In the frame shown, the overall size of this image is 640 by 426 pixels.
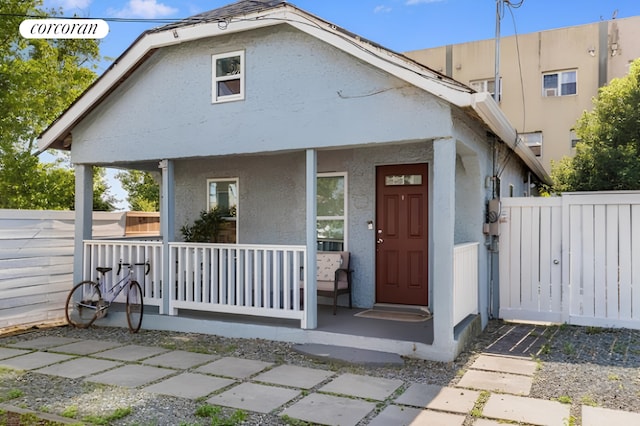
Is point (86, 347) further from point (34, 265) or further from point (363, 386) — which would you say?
point (363, 386)

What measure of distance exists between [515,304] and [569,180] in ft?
18.4

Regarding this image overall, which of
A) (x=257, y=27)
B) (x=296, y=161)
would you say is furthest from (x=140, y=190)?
(x=257, y=27)

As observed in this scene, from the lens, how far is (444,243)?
5867mm

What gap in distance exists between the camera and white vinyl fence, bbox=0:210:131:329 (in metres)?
7.72

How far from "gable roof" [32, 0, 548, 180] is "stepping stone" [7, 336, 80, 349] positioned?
11.0 ft

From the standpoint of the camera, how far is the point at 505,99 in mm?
19297

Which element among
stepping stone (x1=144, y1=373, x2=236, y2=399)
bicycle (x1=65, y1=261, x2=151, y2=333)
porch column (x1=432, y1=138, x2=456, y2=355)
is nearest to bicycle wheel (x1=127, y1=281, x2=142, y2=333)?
bicycle (x1=65, y1=261, x2=151, y2=333)

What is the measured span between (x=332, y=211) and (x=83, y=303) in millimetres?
4447

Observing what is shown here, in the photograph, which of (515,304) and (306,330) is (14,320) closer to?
(306,330)

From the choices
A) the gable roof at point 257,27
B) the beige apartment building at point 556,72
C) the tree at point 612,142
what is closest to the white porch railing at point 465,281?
the gable roof at point 257,27

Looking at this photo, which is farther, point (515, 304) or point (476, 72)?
point (476, 72)

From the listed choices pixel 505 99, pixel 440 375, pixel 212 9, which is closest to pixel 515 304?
pixel 440 375

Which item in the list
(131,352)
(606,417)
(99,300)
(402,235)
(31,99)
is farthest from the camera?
(31,99)

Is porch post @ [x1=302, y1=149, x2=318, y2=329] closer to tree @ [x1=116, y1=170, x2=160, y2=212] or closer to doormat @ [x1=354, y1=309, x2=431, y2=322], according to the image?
doormat @ [x1=354, y1=309, x2=431, y2=322]
